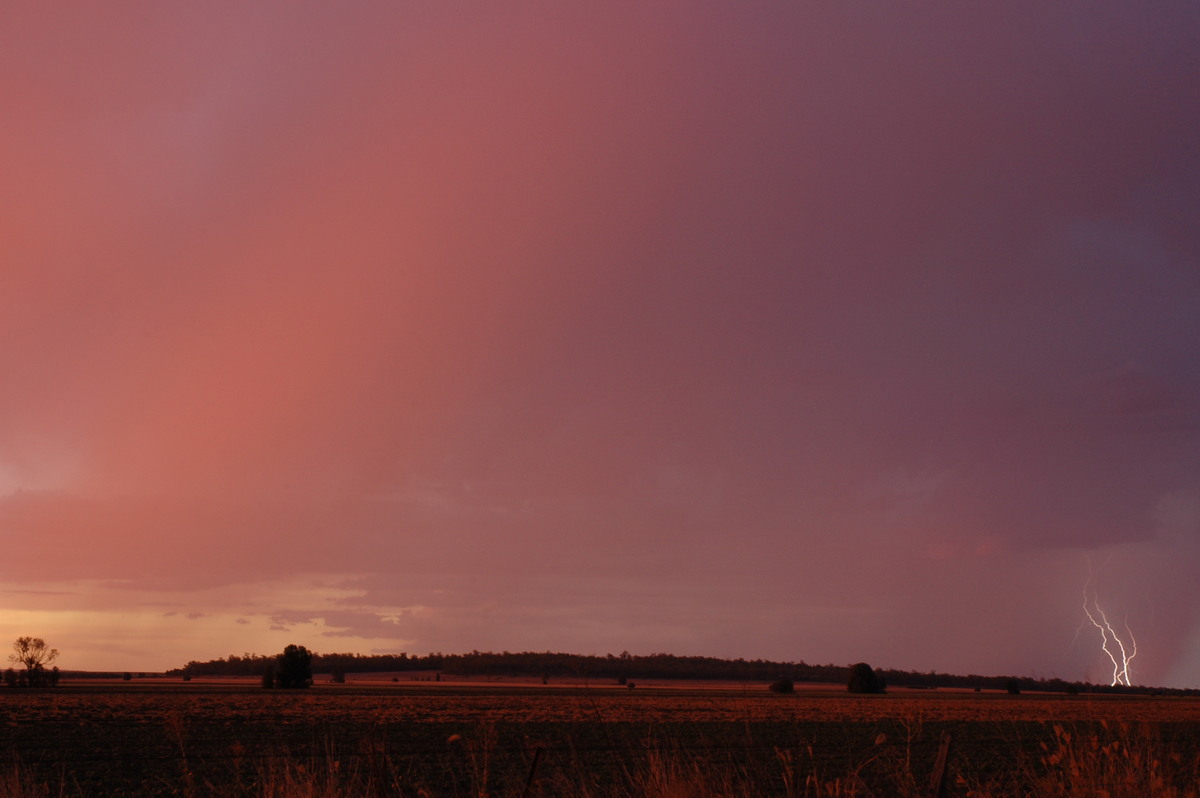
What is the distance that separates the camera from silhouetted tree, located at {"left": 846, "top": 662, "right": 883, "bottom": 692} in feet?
374

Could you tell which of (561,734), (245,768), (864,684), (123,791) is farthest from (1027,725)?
(864,684)

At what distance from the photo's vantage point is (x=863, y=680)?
114m

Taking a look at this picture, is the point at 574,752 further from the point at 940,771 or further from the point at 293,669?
the point at 293,669

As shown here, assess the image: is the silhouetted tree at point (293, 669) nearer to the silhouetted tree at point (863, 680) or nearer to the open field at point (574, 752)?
the open field at point (574, 752)

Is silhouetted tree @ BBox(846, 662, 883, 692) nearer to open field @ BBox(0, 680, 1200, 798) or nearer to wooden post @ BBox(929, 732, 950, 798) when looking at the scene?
open field @ BBox(0, 680, 1200, 798)

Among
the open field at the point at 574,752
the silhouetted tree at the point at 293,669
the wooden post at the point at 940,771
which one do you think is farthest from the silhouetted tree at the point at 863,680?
the wooden post at the point at 940,771

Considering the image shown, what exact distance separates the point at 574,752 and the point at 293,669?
4683 inches

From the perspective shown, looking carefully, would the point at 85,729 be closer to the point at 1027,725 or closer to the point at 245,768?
the point at 245,768

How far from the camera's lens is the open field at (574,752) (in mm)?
7781

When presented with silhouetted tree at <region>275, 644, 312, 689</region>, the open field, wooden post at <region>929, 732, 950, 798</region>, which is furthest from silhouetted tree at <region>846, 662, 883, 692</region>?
wooden post at <region>929, 732, 950, 798</region>

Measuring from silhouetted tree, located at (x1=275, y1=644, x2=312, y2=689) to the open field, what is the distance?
4973cm

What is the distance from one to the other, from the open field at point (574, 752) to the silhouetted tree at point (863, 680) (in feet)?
165

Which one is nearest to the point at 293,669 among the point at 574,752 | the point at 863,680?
the point at 863,680

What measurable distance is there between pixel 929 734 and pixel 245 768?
30088mm
